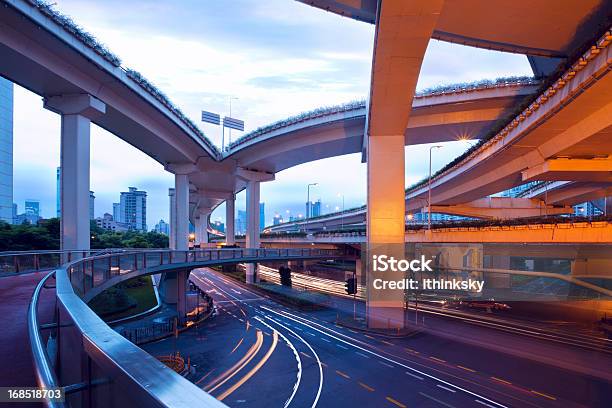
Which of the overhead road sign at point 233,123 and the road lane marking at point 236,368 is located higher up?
the overhead road sign at point 233,123

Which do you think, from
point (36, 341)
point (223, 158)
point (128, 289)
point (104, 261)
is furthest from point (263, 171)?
point (36, 341)

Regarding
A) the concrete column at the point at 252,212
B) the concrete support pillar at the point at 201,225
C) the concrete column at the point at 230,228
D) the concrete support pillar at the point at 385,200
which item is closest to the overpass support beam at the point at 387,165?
the concrete support pillar at the point at 385,200

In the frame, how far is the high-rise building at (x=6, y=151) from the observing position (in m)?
63.2

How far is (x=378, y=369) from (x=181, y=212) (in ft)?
95.3

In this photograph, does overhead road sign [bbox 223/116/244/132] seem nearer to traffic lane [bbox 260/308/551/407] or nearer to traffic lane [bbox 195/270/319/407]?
traffic lane [bbox 195/270/319/407]

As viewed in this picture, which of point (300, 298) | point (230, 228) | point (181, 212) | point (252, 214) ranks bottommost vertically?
point (300, 298)

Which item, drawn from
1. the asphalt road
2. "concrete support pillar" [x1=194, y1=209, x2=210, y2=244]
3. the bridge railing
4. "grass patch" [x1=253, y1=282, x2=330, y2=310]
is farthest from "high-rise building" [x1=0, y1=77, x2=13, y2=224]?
the bridge railing

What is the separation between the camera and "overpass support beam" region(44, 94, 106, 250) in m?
21.6

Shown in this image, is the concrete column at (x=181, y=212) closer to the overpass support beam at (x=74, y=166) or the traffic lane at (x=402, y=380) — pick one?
the overpass support beam at (x=74, y=166)

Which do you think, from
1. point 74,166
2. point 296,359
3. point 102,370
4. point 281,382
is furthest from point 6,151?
point 102,370

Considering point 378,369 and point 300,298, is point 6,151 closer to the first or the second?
point 300,298

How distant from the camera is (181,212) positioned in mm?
38812

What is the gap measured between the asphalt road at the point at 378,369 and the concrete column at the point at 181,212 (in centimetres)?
1439

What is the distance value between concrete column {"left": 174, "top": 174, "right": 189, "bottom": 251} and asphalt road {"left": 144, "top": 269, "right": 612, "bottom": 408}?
1439 centimetres
